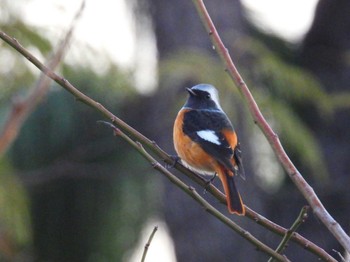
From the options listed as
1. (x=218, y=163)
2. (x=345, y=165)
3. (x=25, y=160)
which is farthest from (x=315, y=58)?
(x=218, y=163)

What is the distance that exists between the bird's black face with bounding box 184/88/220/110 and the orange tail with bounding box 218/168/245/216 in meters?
0.69

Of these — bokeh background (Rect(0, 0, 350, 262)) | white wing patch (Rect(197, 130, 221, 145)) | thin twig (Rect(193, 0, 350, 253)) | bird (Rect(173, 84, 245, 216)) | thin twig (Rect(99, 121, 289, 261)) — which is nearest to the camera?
thin twig (Rect(193, 0, 350, 253))

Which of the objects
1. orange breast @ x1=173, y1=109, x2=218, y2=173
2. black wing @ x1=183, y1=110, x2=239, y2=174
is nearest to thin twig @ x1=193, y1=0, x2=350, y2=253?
black wing @ x1=183, y1=110, x2=239, y2=174

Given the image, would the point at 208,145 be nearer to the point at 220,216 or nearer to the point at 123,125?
the point at 123,125

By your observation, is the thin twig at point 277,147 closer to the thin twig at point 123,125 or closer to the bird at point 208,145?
the thin twig at point 123,125

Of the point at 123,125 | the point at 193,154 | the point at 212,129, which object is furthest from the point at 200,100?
the point at 123,125

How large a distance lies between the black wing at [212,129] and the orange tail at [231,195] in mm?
43

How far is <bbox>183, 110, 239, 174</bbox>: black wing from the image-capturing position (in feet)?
10.8

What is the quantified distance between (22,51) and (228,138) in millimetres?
1613

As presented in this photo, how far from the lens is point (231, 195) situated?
9.41 ft

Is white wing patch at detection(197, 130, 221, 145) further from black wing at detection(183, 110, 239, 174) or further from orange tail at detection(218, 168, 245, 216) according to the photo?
orange tail at detection(218, 168, 245, 216)

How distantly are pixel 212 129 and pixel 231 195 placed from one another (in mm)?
705

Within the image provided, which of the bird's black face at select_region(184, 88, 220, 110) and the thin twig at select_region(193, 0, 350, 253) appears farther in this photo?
the bird's black face at select_region(184, 88, 220, 110)

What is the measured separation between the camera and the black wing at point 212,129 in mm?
3299
